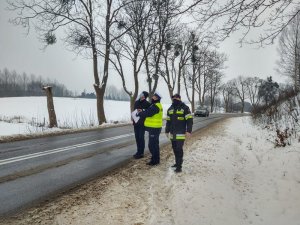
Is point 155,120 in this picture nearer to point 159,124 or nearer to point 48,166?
point 159,124

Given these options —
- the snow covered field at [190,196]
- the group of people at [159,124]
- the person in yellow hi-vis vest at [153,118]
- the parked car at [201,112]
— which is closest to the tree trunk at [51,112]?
the group of people at [159,124]

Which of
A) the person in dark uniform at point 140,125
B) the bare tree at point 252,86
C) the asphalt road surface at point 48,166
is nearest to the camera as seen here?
the asphalt road surface at point 48,166

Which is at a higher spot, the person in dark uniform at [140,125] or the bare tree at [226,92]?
the bare tree at [226,92]

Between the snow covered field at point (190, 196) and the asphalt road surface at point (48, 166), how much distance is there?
→ 1.51 feet

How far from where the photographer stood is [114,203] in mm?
5012

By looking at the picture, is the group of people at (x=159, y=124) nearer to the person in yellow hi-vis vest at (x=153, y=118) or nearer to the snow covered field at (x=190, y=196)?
the person in yellow hi-vis vest at (x=153, y=118)

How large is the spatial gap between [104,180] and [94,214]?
1746 millimetres

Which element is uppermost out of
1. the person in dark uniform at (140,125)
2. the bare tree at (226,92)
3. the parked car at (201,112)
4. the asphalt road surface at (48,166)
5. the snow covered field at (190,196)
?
the bare tree at (226,92)

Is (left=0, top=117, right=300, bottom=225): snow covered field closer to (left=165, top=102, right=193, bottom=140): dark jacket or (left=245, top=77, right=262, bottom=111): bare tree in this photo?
(left=165, top=102, right=193, bottom=140): dark jacket

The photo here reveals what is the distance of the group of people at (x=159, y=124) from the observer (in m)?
7.06

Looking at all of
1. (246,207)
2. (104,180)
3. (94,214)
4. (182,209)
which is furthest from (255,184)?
(94,214)

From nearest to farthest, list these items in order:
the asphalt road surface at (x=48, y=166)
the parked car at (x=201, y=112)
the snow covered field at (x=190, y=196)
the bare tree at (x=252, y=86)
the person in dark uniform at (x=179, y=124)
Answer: the snow covered field at (x=190, y=196), the asphalt road surface at (x=48, y=166), the person in dark uniform at (x=179, y=124), the parked car at (x=201, y=112), the bare tree at (x=252, y=86)

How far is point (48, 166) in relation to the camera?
7.37m

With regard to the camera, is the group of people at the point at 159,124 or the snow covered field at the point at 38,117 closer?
the group of people at the point at 159,124
